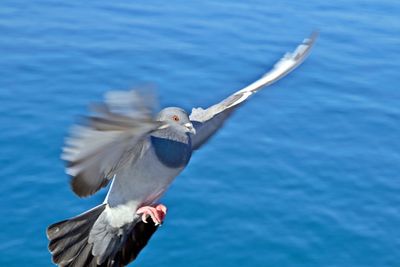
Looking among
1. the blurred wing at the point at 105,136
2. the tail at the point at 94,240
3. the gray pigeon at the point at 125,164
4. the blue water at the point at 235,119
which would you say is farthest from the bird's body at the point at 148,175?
the blue water at the point at 235,119

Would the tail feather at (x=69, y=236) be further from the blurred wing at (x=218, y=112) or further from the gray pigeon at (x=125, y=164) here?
the blurred wing at (x=218, y=112)

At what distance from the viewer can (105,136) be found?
3.33 m

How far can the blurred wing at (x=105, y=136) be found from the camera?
10.7 feet

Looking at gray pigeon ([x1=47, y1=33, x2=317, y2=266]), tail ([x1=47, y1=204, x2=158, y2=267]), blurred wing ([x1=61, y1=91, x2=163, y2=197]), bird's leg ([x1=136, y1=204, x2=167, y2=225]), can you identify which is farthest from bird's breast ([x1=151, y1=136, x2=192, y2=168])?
tail ([x1=47, y1=204, x2=158, y2=267])

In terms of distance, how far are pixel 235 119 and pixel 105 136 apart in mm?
5044

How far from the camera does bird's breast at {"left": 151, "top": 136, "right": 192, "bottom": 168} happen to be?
157 inches

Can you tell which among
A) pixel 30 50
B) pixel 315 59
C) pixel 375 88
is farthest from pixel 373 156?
pixel 30 50

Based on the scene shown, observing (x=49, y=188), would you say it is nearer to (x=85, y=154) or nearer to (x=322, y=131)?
(x=322, y=131)

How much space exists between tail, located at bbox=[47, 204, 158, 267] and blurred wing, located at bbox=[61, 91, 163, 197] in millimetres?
691

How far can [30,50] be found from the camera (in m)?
9.11

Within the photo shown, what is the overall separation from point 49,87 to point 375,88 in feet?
11.2

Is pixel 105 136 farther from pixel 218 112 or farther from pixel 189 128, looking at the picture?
pixel 218 112

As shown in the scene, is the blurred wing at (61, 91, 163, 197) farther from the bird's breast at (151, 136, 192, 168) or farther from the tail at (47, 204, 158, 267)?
the tail at (47, 204, 158, 267)

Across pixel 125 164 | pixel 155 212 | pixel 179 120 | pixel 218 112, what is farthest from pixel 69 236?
pixel 218 112
